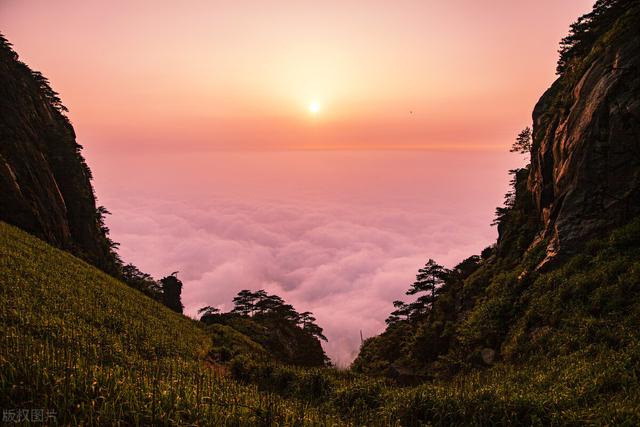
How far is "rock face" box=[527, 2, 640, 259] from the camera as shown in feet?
72.7

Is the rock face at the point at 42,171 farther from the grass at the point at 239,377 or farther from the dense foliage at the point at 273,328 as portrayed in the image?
the dense foliage at the point at 273,328

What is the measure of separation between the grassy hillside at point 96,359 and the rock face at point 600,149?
21.8 metres

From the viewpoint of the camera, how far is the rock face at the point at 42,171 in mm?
38000

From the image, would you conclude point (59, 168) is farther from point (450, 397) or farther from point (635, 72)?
point (635, 72)

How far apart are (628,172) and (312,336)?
188 feet

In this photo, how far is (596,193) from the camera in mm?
23234

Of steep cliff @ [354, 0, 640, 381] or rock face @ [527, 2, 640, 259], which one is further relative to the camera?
rock face @ [527, 2, 640, 259]

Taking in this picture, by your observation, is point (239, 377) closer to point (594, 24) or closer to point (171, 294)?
point (171, 294)

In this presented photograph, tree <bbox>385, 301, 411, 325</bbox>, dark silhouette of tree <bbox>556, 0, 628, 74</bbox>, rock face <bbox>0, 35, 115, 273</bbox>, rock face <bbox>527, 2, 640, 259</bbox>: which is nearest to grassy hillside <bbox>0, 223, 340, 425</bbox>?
rock face <bbox>0, 35, 115, 273</bbox>

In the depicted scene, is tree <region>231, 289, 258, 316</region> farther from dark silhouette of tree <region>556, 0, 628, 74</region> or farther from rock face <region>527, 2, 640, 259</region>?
dark silhouette of tree <region>556, 0, 628, 74</region>

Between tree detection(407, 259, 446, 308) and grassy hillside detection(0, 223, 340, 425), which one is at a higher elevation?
tree detection(407, 259, 446, 308)

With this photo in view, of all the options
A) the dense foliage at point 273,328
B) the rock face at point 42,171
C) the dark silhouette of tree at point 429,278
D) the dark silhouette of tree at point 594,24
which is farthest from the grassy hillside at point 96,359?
the dark silhouette of tree at point 594,24

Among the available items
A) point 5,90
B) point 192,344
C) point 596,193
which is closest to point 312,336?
point 192,344

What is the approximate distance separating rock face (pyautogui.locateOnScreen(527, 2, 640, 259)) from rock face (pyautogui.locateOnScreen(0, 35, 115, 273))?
4794cm
